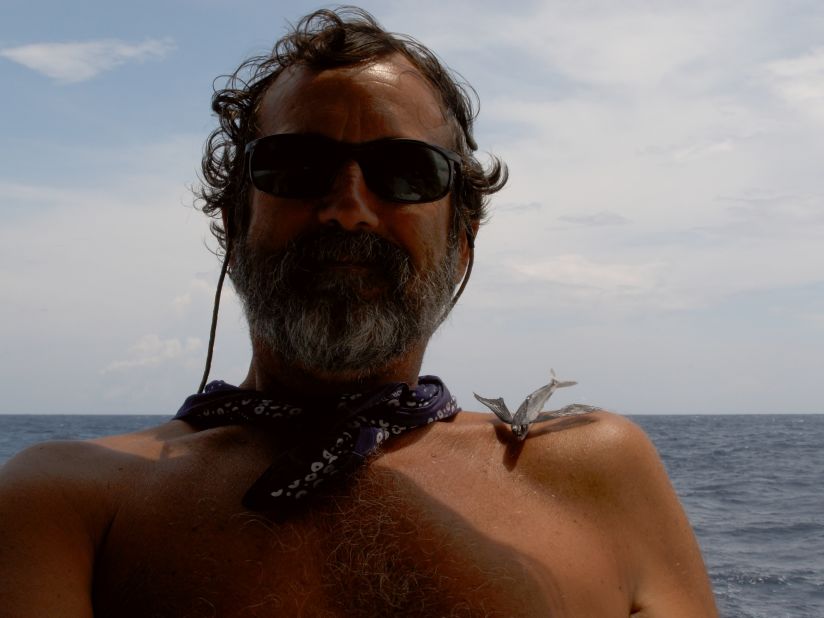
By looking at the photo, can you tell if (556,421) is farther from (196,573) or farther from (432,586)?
(196,573)

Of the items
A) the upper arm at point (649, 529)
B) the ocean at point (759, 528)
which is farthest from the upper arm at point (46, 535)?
the ocean at point (759, 528)

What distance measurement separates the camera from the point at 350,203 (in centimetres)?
208

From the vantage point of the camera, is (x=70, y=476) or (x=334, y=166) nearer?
(x=70, y=476)

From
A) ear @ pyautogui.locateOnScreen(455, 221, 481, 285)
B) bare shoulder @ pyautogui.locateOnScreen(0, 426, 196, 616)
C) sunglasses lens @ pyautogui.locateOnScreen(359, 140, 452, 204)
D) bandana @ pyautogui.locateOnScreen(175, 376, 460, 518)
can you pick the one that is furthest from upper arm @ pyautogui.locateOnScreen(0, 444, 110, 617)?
ear @ pyautogui.locateOnScreen(455, 221, 481, 285)

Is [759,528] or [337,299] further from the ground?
[337,299]

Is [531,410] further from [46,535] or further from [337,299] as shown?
[46,535]

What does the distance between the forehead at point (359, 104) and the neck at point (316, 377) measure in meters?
0.53

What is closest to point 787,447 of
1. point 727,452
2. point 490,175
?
point 727,452

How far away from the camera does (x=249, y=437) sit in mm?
2021

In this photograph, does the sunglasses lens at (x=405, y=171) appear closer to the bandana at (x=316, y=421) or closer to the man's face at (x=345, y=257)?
the man's face at (x=345, y=257)

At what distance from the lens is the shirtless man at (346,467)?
5.55 ft

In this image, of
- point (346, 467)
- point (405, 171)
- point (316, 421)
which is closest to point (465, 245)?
point (405, 171)

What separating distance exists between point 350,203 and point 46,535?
897mm

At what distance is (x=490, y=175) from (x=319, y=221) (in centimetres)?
104
